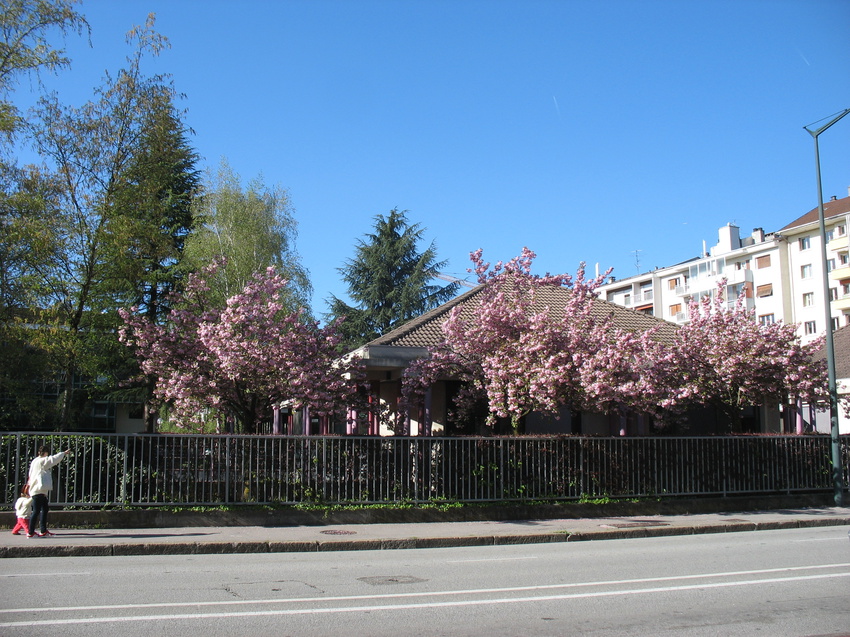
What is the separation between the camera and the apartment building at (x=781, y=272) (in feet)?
199

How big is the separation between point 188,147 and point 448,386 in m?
21.2

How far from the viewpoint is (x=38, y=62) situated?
15961 mm

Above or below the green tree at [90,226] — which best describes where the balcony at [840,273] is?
above

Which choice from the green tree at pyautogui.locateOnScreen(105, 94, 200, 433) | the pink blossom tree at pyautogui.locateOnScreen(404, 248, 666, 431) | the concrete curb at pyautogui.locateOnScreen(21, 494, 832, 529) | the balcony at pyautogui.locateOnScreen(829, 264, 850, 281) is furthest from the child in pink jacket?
the balcony at pyautogui.locateOnScreen(829, 264, 850, 281)

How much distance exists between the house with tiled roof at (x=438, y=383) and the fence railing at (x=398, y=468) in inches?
127

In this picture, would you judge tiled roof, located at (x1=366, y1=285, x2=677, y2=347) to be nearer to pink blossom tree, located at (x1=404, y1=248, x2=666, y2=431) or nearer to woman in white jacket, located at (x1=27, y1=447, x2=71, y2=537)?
pink blossom tree, located at (x1=404, y1=248, x2=666, y2=431)

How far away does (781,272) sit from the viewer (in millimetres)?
65812

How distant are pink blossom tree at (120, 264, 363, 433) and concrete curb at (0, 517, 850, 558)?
13.9 feet

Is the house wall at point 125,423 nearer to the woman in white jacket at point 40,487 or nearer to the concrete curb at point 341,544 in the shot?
the woman in white jacket at point 40,487

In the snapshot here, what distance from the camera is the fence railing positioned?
48.1 feet

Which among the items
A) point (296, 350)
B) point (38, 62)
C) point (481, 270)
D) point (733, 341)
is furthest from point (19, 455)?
point (733, 341)

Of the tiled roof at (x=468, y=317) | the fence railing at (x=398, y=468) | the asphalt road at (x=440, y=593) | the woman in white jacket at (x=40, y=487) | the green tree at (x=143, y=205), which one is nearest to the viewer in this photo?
the asphalt road at (x=440, y=593)

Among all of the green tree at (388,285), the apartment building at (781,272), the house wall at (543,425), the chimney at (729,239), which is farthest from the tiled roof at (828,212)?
the house wall at (543,425)

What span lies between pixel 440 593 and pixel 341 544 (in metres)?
4.93
